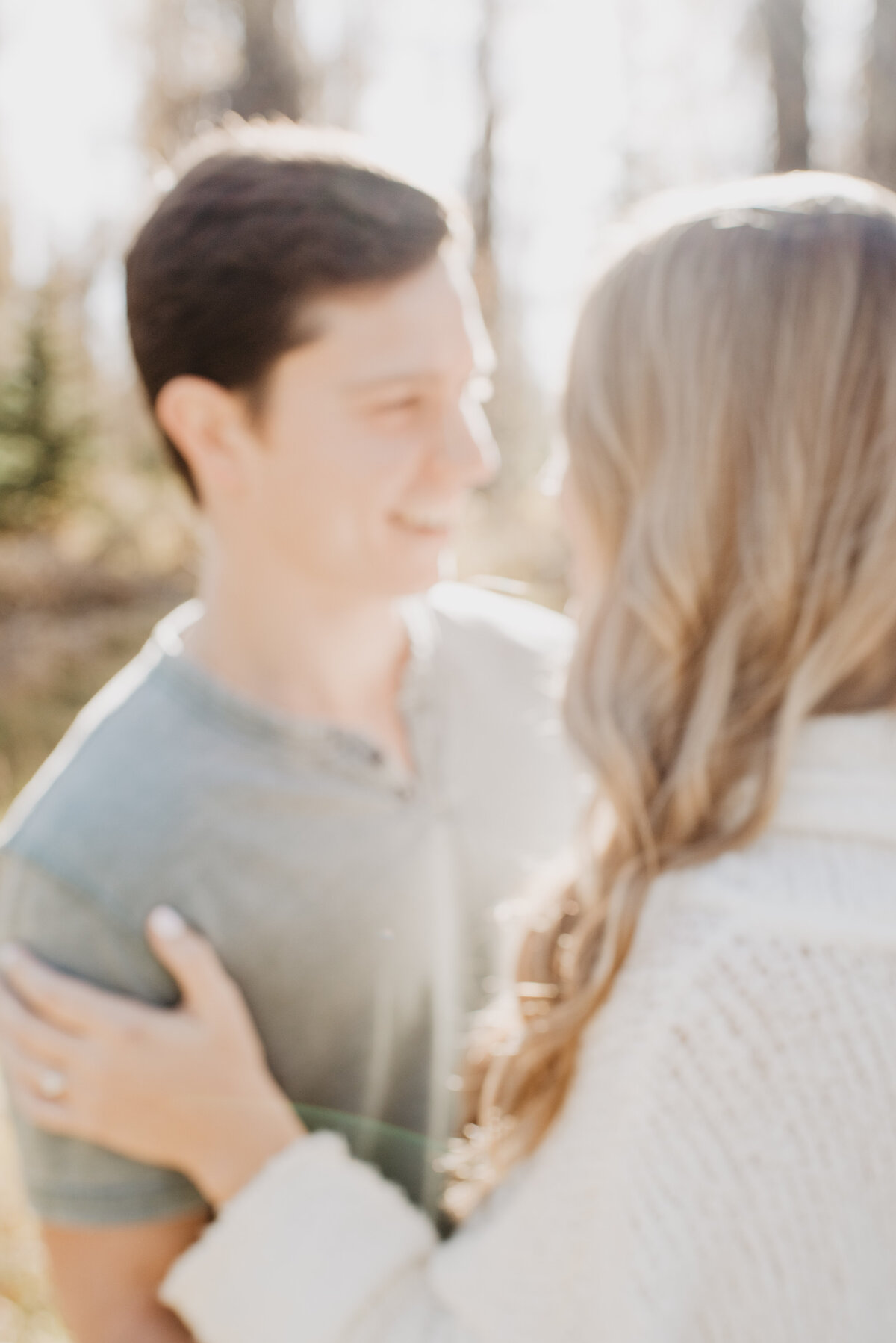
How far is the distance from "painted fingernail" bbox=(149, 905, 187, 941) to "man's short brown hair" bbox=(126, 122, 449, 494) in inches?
38.5

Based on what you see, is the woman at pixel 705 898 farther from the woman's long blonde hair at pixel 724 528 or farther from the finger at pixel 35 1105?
the finger at pixel 35 1105

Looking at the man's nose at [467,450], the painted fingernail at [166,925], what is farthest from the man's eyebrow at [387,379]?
the painted fingernail at [166,925]

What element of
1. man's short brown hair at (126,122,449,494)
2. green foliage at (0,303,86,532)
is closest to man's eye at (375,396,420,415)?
man's short brown hair at (126,122,449,494)

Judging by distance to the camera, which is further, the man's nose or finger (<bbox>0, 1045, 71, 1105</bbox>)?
the man's nose

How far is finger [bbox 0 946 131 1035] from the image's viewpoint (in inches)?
57.7

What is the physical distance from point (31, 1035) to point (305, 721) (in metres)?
0.66

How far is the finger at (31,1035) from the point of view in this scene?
146 centimetres

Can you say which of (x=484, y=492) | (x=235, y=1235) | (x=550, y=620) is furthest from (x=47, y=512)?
(x=235, y=1235)

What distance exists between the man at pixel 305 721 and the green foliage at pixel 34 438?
8439mm

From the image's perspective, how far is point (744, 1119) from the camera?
106cm

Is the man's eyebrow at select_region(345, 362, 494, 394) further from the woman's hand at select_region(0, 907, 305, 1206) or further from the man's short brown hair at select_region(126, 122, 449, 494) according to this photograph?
the woman's hand at select_region(0, 907, 305, 1206)

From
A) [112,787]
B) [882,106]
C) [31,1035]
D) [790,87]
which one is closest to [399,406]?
[112,787]

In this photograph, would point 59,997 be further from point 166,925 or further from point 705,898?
point 705,898

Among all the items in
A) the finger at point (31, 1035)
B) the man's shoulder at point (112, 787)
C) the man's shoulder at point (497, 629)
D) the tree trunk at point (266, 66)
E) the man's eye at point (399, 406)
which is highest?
the tree trunk at point (266, 66)
